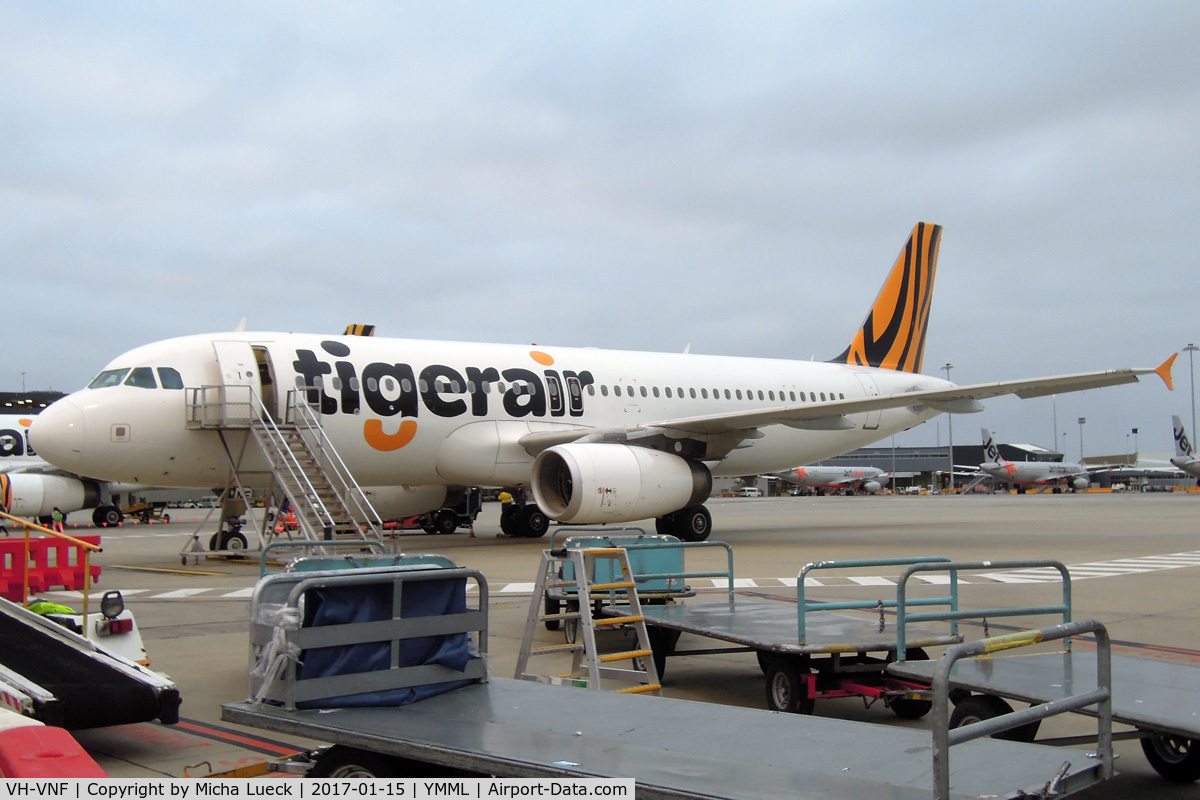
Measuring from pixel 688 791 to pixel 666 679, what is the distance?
430cm

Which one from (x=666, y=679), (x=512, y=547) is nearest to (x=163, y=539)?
(x=512, y=547)

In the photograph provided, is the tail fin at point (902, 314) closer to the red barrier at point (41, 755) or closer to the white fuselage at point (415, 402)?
the white fuselage at point (415, 402)

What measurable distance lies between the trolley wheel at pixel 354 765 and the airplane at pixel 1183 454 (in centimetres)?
8119

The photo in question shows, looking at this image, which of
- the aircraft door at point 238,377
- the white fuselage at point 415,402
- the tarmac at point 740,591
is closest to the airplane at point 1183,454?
the tarmac at point 740,591

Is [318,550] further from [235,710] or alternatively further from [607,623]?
[235,710]

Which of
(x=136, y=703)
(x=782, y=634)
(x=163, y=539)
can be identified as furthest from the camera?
(x=163, y=539)

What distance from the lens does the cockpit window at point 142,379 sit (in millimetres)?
16234

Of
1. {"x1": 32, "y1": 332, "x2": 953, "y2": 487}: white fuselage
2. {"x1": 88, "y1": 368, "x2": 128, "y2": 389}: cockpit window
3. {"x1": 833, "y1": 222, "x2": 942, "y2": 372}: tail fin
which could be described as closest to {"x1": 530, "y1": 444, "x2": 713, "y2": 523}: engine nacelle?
{"x1": 32, "y1": 332, "x2": 953, "y2": 487}: white fuselage

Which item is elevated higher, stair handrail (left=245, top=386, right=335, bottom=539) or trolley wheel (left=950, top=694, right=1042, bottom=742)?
stair handrail (left=245, top=386, right=335, bottom=539)

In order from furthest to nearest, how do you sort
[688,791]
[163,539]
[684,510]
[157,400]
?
[163,539], [684,510], [157,400], [688,791]

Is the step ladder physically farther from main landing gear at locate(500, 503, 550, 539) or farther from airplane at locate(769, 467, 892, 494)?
airplane at locate(769, 467, 892, 494)

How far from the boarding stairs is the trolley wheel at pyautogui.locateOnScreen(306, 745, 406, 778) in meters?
10.6

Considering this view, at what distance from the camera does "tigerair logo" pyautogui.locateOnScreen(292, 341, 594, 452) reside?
1762cm

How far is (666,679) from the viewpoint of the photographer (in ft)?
24.9
